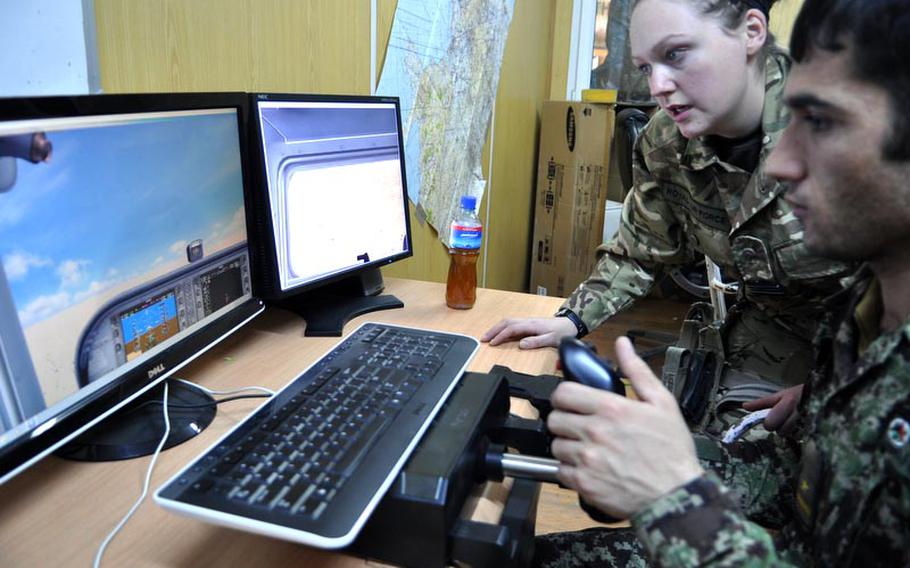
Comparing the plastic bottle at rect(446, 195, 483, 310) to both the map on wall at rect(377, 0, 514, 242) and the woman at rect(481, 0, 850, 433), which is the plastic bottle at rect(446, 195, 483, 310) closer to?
the woman at rect(481, 0, 850, 433)

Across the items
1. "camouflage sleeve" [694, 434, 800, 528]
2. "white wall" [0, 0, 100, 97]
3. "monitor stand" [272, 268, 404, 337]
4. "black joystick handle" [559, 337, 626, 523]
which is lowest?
"camouflage sleeve" [694, 434, 800, 528]

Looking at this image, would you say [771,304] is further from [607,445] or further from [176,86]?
[176,86]

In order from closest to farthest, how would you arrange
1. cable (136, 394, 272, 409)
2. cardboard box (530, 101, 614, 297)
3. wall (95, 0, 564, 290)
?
cable (136, 394, 272, 409), wall (95, 0, 564, 290), cardboard box (530, 101, 614, 297)

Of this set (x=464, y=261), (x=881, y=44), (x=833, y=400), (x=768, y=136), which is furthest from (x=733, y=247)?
(x=881, y=44)

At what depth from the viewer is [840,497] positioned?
0.64m

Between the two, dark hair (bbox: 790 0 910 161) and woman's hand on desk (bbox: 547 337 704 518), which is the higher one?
dark hair (bbox: 790 0 910 161)

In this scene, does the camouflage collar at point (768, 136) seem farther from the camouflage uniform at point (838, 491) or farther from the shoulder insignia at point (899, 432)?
the shoulder insignia at point (899, 432)

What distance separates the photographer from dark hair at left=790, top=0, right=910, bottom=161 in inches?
22.0

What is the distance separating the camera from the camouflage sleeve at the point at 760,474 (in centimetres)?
87

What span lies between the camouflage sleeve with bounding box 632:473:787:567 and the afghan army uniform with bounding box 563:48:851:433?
0.80 metres

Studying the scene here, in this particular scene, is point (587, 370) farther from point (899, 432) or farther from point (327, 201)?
point (327, 201)

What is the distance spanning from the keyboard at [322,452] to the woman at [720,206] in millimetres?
392

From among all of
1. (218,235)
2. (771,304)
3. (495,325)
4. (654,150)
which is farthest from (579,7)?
(218,235)

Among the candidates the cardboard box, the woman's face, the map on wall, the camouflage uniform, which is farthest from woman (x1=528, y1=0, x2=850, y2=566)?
the cardboard box
